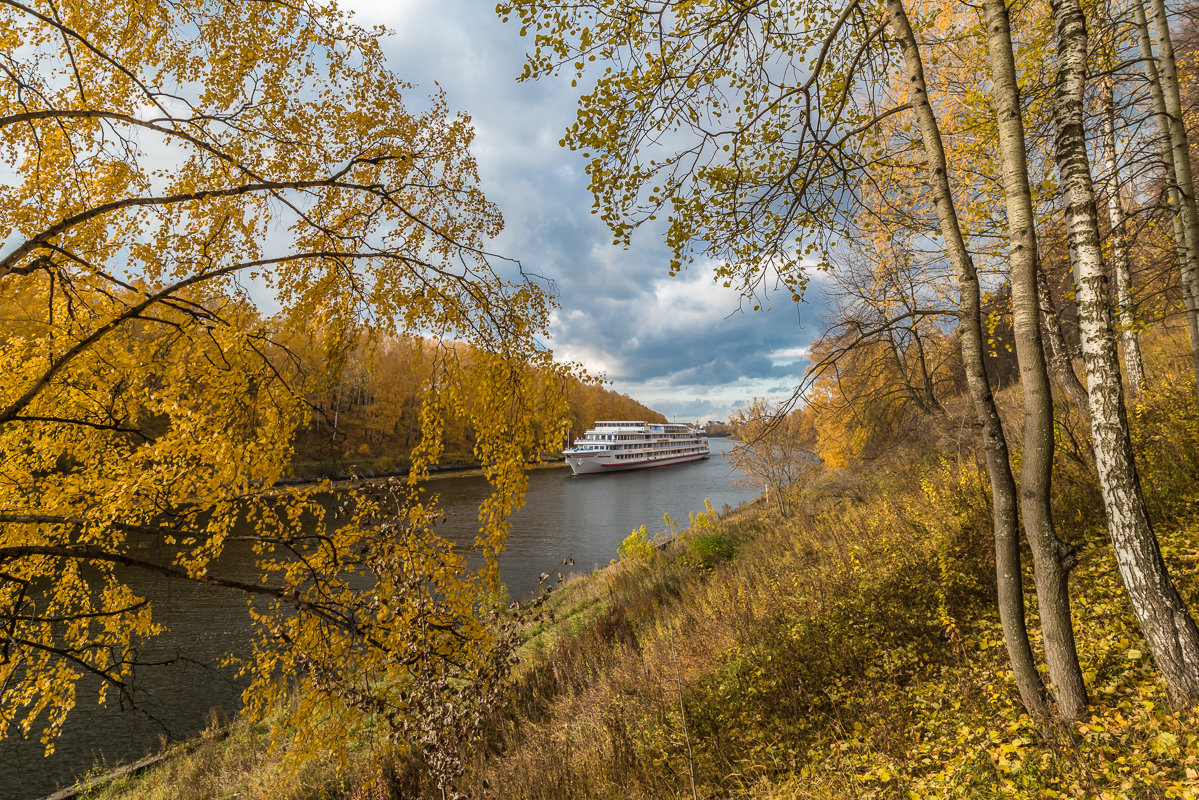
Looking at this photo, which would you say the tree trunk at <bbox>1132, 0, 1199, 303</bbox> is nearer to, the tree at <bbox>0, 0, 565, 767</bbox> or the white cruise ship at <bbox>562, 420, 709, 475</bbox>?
the tree at <bbox>0, 0, 565, 767</bbox>

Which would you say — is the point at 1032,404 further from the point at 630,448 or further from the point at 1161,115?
the point at 630,448

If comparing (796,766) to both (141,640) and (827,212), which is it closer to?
(827,212)

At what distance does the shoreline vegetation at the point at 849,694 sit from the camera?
294 cm

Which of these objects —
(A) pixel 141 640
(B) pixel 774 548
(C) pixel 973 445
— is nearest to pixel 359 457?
(A) pixel 141 640

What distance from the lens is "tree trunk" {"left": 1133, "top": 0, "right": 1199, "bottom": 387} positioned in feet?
13.7

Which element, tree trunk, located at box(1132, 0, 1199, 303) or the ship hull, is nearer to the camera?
tree trunk, located at box(1132, 0, 1199, 303)

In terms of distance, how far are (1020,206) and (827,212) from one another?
1.60 meters

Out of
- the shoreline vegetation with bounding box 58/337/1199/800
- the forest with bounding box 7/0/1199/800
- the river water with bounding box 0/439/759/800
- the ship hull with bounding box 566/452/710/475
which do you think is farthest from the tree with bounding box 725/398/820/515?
the ship hull with bounding box 566/452/710/475

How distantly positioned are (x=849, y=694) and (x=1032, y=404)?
2953mm

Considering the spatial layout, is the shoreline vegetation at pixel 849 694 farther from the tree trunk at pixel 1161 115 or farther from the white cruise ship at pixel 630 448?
the white cruise ship at pixel 630 448

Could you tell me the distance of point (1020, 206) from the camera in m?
3.16

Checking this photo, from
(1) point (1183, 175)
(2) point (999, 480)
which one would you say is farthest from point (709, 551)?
(1) point (1183, 175)

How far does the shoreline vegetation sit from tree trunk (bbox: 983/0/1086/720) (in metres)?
0.41

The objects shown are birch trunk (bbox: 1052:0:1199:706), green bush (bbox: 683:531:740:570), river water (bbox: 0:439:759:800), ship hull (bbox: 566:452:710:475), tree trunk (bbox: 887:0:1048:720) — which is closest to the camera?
birch trunk (bbox: 1052:0:1199:706)
